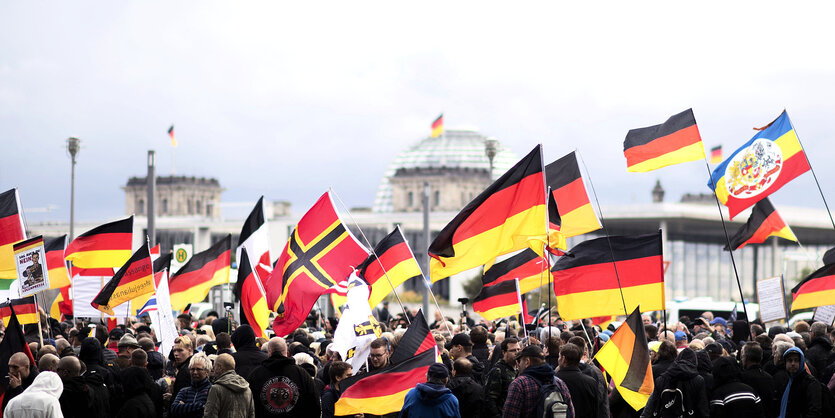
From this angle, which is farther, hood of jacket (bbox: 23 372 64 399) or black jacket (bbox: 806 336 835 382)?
black jacket (bbox: 806 336 835 382)

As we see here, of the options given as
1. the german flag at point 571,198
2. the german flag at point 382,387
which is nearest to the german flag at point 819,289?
the german flag at point 571,198

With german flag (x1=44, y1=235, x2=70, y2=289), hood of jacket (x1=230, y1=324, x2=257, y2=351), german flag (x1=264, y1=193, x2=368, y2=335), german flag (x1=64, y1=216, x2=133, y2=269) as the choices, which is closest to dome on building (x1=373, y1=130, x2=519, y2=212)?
german flag (x1=44, y1=235, x2=70, y2=289)

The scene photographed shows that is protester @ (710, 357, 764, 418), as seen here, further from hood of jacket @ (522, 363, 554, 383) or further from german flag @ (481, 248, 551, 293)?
german flag @ (481, 248, 551, 293)

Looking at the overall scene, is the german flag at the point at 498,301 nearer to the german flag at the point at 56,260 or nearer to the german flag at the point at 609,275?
the german flag at the point at 609,275

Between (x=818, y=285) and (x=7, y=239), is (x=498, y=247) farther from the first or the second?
(x=7, y=239)

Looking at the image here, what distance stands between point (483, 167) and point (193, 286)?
133997mm

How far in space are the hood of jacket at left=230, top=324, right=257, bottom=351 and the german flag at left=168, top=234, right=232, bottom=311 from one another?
21.5 feet

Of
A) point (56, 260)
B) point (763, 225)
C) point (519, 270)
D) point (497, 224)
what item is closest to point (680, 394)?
point (497, 224)

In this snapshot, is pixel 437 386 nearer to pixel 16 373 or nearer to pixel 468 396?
pixel 468 396

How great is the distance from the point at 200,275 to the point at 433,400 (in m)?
9.45

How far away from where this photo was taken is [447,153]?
15488cm

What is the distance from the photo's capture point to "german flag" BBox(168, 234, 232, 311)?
16891mm

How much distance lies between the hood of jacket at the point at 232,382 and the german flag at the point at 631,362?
116 inches

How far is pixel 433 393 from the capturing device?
8.12 m
